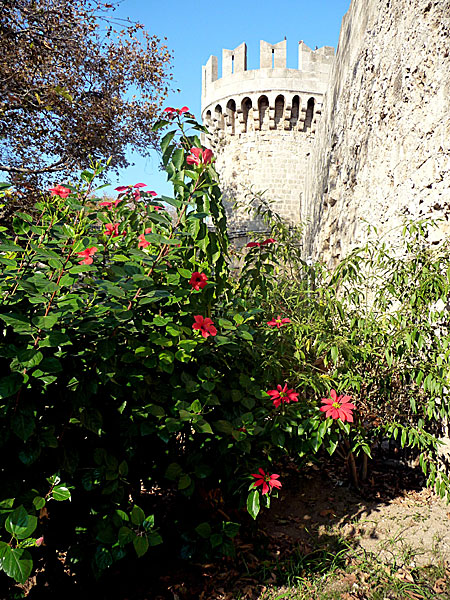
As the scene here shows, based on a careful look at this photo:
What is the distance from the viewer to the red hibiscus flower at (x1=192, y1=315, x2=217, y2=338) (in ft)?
5.68

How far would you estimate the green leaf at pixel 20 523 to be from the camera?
1278 mm

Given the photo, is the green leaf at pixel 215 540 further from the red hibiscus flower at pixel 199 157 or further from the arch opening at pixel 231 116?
the arch opening at pixel 231 116

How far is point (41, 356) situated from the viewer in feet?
4.13

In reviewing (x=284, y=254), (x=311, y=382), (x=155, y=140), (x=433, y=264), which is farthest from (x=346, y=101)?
(x=155, y=140)

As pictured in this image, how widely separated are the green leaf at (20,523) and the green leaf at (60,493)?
120mm

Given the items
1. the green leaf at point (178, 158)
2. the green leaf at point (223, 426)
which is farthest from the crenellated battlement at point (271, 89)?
the green leaf at point (223, 426)

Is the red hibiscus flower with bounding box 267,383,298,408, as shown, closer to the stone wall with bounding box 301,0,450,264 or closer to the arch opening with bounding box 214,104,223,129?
the stone wall with bounding box 301,0,450,264

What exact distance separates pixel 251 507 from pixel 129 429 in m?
0.69

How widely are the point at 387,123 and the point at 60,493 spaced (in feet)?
12.2

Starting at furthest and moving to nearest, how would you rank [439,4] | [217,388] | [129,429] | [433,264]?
[439,4] < [433,264] < [217,388] < [129,429]

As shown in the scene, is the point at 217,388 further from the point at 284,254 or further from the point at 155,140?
the point at 155,140

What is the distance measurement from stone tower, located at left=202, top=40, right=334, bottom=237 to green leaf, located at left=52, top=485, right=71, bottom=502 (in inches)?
494

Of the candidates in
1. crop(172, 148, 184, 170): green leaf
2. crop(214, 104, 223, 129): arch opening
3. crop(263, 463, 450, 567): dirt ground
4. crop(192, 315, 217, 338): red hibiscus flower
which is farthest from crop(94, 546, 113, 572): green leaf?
crop(214, 104, 223, 129): arch opening

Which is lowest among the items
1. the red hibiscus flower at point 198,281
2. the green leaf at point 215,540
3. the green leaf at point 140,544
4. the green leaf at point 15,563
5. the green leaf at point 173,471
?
the green leaf at point 215,540
